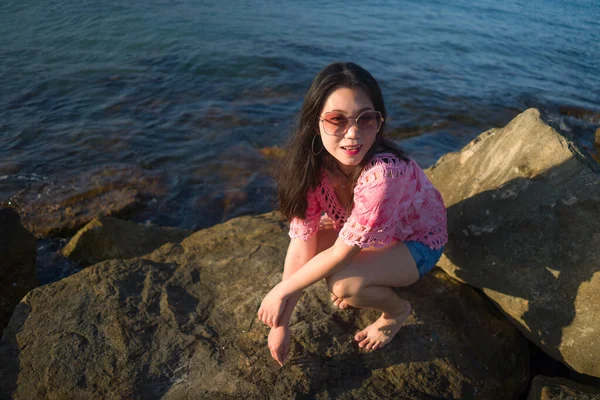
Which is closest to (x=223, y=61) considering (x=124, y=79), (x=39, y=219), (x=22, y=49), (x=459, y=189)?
(x=124, y=79)

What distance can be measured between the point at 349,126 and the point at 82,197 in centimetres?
406

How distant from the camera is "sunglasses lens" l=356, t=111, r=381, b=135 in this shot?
228 cm

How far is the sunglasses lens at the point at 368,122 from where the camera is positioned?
2275mm

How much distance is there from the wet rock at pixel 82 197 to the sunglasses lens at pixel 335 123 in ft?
11.4

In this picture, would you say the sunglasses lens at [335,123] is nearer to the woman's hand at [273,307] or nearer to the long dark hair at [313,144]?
the long dark hair at [313,144]

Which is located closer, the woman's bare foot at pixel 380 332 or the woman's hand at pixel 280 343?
the woman's hand at pixel 280 343

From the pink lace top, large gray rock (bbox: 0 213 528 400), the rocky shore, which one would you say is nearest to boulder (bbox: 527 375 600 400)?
the rocky shore

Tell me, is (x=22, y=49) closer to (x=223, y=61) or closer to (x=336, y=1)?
(x=223, y=61)

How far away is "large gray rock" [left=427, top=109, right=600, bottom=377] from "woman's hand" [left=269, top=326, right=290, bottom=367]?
1310 mm

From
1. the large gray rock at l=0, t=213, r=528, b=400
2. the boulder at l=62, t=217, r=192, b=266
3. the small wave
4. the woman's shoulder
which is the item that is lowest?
the small wave

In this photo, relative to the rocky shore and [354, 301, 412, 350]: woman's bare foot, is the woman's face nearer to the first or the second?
[354, 301, 412, 350]: woman's bare foot

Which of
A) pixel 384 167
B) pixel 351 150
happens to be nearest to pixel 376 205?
pixel 384 167

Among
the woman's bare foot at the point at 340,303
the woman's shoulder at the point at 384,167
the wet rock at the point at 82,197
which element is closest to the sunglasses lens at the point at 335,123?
the woman's shoulder at the point at 384,167

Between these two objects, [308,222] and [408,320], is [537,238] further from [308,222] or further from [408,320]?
[308,222]
